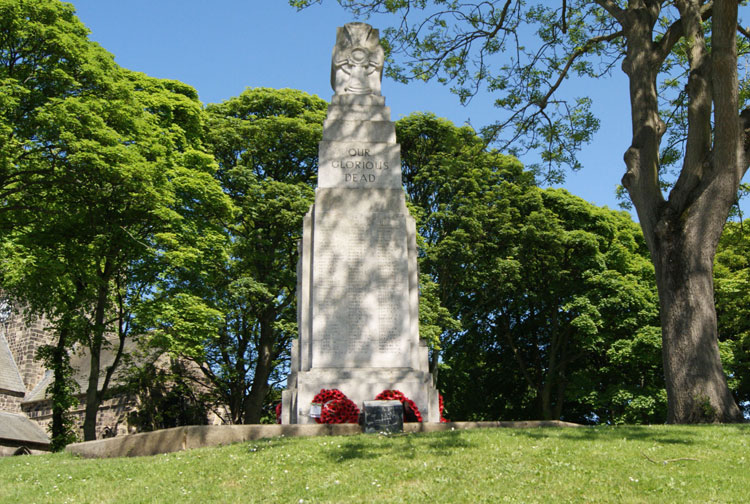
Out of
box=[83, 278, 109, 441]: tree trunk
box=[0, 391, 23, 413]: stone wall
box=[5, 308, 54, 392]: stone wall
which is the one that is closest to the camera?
box=[83, 278, 109, 441]: tree trunk

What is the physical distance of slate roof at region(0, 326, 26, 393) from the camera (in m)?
38.6

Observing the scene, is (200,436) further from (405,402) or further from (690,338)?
(690,338)

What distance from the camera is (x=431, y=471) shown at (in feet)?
23.3

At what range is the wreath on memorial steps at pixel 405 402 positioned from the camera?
1130 centimetres

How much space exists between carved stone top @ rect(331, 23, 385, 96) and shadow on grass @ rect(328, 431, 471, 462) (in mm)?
8031

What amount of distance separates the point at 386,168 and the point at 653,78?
5198mm

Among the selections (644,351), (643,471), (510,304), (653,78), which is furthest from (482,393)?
(643,471)

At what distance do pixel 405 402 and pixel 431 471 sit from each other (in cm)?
432

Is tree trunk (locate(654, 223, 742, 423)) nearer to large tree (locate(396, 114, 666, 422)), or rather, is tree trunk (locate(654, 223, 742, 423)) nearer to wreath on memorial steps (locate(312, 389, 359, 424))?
wreath on memorial steps (locate(312, 389, 359, 424))

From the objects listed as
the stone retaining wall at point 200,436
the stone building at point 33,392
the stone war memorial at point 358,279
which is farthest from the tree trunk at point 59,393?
the stone retaining wall at point 200,436

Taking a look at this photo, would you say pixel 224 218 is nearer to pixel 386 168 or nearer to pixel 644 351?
pixel 386 168

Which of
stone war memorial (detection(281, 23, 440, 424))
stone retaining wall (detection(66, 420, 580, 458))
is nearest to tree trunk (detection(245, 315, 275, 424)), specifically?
stone war memorial (detection(281, 23, 440, 424))

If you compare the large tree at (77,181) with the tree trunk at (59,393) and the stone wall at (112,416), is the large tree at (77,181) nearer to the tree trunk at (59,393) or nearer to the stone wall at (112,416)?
the tree trunk at (59,393)

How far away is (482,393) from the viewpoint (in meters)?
31.6
